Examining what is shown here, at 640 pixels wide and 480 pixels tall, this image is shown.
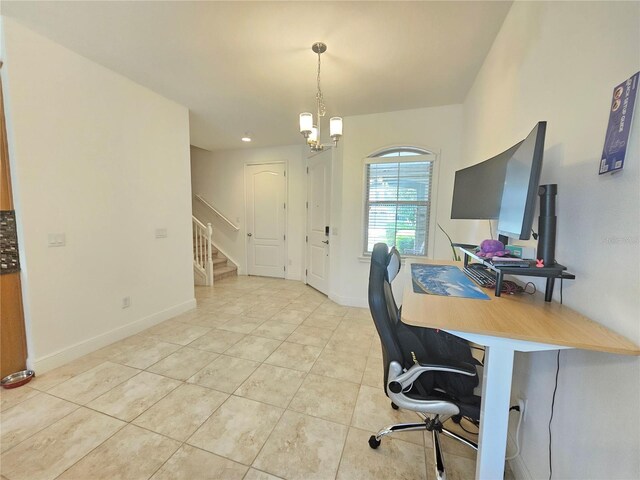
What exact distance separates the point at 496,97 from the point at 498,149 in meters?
0.41

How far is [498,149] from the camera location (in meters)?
1.89

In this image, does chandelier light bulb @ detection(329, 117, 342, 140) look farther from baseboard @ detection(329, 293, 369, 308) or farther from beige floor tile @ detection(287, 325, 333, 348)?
baseboard @ detection(329, 293, 369, 308)

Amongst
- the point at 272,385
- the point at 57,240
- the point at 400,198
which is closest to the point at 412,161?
the point at 400,198

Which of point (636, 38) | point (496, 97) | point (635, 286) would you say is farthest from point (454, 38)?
point (635, 286)

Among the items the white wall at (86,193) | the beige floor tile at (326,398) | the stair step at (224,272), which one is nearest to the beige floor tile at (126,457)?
the beige floor tile at (326,398)

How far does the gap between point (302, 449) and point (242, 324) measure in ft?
5.87

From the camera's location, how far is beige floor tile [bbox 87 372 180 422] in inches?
66.0

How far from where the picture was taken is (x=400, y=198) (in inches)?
134

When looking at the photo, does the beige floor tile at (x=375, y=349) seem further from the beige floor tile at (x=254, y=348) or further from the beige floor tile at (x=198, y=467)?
the beige floor tile at (x=198, y=467)

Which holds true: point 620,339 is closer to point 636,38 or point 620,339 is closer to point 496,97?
point 636,38

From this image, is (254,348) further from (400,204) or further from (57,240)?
(400,204)

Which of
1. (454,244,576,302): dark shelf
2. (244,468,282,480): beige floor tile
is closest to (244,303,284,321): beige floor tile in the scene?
(244,468,282,480): beige floor tile

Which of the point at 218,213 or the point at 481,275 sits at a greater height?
the point at 218,213

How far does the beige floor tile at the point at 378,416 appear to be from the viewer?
1.56 m
